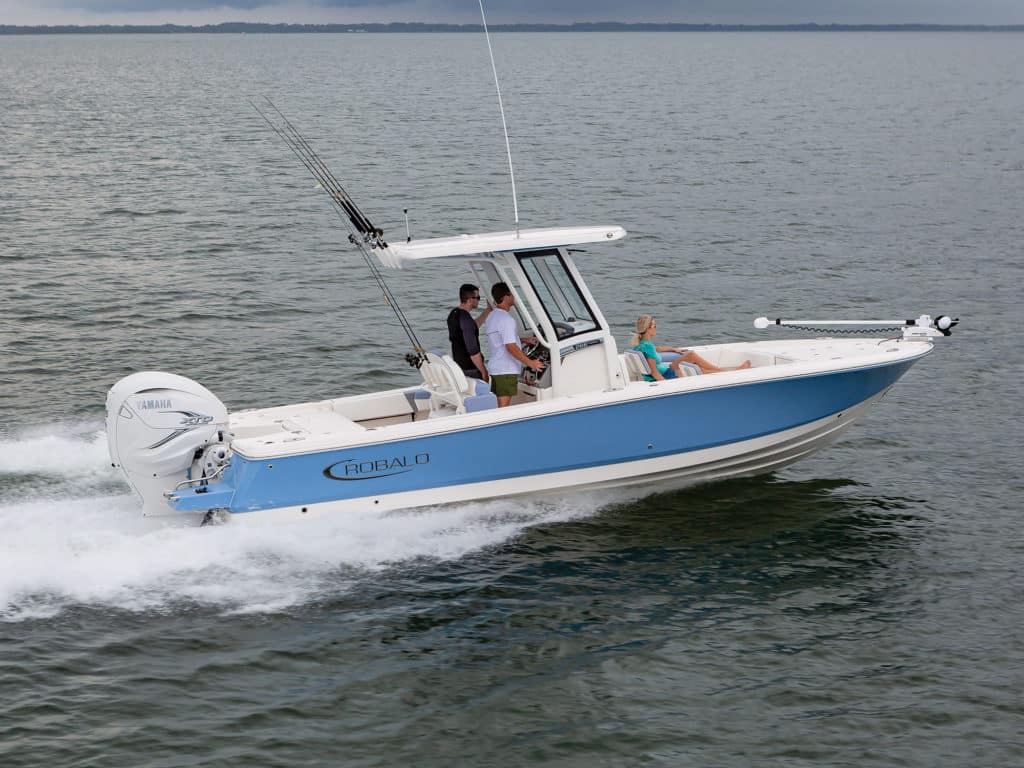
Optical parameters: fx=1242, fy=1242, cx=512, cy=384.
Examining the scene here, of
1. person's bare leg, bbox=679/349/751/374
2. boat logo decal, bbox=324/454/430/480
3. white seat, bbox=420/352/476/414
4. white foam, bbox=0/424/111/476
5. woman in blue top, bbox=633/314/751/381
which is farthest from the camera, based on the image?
white foam, bbox=0/424/111/476

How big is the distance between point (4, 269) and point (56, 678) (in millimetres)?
16444

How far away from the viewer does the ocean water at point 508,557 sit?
8430 mm

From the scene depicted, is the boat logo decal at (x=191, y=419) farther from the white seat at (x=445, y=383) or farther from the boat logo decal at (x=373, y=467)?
the white seat at (x=445, y=383)

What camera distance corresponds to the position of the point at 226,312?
20453mm

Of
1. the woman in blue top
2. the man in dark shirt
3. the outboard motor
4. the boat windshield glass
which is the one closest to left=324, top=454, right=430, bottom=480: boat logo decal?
the outboard motor

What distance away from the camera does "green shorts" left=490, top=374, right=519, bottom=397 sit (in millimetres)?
11398

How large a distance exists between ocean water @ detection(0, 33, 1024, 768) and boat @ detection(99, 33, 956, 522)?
0.36 meters

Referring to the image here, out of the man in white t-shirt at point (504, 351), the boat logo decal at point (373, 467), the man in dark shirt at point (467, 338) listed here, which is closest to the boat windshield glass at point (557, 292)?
the man in white t-shirt at point (504, 351)

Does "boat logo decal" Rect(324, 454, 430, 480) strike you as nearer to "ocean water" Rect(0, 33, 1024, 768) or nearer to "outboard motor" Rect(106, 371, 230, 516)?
"ocean water" Rect(0, 33, 1024, 768)

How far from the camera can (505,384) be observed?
11.4 metres

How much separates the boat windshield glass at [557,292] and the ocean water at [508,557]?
1.63 metres

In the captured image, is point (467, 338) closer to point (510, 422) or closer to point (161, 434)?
point (510, 422)

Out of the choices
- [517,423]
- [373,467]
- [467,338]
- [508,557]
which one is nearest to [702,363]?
[517,423]

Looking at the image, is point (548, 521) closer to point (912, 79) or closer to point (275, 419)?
point (275, 419)
